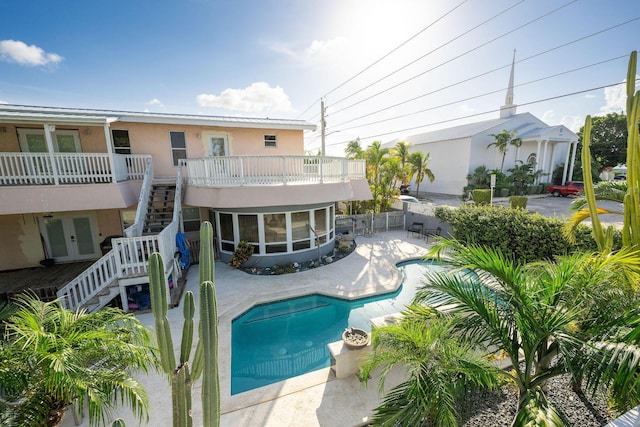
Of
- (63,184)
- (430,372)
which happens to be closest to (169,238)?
(63,184)

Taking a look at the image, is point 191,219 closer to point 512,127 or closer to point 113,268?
point 113,268

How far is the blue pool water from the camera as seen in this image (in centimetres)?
618

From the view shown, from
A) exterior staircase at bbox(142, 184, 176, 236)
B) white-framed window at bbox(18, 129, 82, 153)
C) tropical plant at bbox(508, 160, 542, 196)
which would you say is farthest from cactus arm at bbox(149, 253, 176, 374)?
tropical plant at bbox(508, 160, 542, 196)

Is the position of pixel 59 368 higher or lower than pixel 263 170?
lower

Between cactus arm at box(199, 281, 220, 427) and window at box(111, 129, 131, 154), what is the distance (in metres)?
12.8

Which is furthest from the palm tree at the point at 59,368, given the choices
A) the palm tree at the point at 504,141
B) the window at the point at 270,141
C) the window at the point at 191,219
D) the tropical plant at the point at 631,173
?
the palm tree at the point at 504,141

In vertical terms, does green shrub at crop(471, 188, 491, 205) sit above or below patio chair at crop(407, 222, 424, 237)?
above

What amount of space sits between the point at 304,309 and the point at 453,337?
609 cm

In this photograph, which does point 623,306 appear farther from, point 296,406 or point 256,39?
point 256,39

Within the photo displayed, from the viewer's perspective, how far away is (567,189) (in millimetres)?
27234

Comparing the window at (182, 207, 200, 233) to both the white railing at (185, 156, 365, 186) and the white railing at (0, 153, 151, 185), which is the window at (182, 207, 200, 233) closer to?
the white railing at (185, 156, 365, 186)

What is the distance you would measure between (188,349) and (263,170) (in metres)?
8.29

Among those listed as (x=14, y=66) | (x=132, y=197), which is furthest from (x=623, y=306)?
(x=14, y=66)

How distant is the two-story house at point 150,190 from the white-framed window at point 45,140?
4 centimetres
